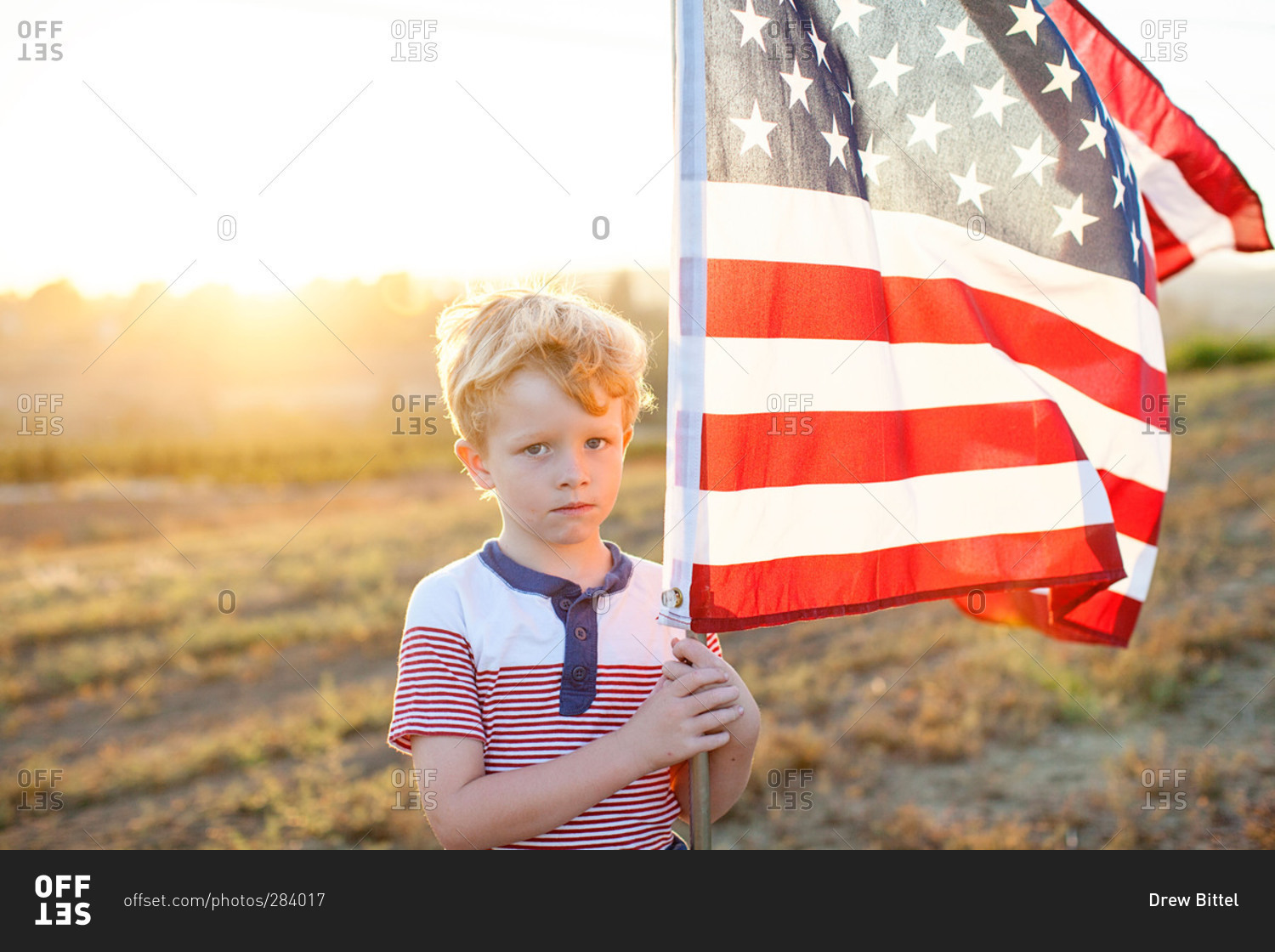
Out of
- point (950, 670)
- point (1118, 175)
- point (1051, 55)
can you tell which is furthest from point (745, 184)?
point (950, 670)

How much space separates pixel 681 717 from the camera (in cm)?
156

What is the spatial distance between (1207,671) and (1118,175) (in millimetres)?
4058

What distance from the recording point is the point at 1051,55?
88.8 inches

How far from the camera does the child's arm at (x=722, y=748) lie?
5.38 ft

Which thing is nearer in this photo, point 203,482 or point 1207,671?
point 1207,671

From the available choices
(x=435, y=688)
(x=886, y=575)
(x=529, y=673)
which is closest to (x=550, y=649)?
(x=529, y=673)

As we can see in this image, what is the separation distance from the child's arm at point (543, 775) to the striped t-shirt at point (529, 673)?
5 centimetres

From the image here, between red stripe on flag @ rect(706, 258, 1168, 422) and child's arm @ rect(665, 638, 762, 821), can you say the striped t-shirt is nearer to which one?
child's arm @ rect(665, 638, 762, 821)

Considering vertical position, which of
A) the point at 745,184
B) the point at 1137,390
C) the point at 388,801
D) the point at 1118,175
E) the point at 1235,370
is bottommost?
the point at 388,801

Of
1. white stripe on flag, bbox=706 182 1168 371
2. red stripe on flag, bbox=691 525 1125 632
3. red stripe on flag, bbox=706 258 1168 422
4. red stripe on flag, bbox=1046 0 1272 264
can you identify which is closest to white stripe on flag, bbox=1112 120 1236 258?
red stripe on flag, bbox=1046 0 1272 264

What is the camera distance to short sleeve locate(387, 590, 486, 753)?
5.07 feet

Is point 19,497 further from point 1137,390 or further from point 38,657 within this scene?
point 1137,390

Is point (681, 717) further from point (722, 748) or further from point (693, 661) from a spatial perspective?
point (722, 748)

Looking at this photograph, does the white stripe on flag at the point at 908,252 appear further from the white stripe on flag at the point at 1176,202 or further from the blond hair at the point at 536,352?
the white stripe on flag at the point at 1176,202
